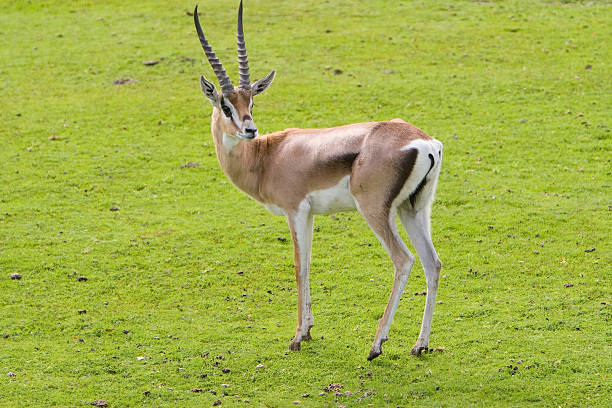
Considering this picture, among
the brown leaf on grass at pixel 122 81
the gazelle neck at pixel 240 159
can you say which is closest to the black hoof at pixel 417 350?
the gazelle neck at pixel 240 159

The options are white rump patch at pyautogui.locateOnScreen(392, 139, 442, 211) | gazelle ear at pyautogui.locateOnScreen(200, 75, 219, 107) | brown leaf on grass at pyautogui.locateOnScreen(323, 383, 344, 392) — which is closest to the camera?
brown leaf on grass at pyautogui.locateOnScreen(323, 383, 344, 392)

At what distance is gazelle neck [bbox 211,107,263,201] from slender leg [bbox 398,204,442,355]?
5.18 feet

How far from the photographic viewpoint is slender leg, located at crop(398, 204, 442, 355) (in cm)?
801

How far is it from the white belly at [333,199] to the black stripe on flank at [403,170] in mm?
518

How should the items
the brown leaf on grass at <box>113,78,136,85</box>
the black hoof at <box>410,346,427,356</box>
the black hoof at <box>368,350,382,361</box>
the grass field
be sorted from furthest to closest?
the brown leaf on grass at <box>113,78,136,85</box> < the black hoof at <box>410,346,427,356</box> < the black hoof at <box>368,350,382,361</box> < the grass field

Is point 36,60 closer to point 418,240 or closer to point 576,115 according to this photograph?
point 576,115

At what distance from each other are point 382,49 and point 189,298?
34.8ft

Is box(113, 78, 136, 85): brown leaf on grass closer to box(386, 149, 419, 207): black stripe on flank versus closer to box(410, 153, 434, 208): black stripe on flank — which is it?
box(410, 153, 434, 208): black stripe on flank

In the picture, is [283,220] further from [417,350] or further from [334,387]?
[334,387]

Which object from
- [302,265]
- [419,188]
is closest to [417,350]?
[302,265]

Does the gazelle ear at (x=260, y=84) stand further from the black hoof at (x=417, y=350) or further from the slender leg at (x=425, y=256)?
the black hoof at (x=417, y=350)

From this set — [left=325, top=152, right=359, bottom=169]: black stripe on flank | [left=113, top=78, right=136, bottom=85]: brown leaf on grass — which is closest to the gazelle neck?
[left=325, top=152, right=359, bottom=169]: black stripe on flank

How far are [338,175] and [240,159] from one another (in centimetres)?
119

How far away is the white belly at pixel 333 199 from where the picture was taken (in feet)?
26.7
